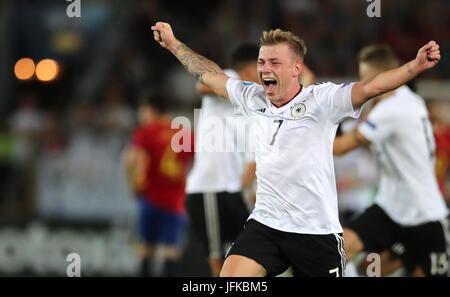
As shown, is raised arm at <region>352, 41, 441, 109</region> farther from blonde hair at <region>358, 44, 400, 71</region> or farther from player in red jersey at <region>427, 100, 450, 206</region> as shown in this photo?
player in red jersey at <region>427, 100, 450, 206</region>

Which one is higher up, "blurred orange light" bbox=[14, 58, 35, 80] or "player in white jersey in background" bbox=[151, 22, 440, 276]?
"blurred orange light" bbox=[14, 58, 35, 80]

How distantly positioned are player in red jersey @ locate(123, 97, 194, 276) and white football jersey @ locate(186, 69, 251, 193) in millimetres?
3658

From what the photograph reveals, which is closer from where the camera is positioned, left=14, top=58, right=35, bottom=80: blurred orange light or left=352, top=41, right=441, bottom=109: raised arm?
left=352, top=41, right=441, bottom=109: raised arm

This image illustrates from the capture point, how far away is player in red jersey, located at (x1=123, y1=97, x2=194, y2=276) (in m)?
11.0

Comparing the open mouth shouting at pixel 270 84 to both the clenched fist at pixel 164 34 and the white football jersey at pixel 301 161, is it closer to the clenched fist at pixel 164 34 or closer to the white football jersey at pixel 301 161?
the white football jersey at pixel 301 161

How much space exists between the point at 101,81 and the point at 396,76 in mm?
10626

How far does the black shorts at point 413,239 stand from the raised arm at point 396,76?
2136mm

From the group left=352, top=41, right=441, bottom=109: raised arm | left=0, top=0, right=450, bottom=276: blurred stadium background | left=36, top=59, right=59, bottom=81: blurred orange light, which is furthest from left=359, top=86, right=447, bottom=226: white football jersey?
left=36, top=59, right=59, bottom=81: blurred orange light

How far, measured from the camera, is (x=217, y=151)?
731 centimetres

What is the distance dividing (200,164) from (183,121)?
518 cm

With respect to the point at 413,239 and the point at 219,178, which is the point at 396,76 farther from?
the point at 219,178

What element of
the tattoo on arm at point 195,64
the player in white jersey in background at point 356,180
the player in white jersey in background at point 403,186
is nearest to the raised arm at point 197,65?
the tattoo on arm at point 195,64

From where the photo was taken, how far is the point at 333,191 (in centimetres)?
509

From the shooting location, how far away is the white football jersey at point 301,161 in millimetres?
4949
